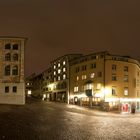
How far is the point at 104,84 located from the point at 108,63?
593cm

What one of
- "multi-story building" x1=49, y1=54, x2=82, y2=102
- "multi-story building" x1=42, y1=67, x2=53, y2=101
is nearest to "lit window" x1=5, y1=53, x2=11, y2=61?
"multi-story building" x1=49, y1=54, x2=82, y2=102

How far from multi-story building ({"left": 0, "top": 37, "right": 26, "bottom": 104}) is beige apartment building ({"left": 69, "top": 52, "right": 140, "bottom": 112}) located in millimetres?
22318

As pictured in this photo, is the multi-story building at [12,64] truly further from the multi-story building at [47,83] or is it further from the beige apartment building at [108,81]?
the multi-story building at [47,83]

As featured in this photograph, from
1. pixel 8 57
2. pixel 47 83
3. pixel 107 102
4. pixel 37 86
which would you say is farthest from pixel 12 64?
pixel 37 86

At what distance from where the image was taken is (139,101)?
96938 mm

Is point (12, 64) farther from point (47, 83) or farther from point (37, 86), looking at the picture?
point (37, 86)

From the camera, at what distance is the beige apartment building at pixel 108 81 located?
85.6m

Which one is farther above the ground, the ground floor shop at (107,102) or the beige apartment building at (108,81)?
the beige apartment building at (108,81)

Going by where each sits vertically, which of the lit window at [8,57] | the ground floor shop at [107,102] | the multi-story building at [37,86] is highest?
the lit window at [8,57]

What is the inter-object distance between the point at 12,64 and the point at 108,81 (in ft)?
93.0

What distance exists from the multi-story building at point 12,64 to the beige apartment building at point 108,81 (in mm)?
22318

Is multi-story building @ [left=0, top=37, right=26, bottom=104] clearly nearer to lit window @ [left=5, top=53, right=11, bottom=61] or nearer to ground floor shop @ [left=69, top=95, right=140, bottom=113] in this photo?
lit window @ [left=5, top=53, right=11, bottom=61]

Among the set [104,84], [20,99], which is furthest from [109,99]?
[20,99]

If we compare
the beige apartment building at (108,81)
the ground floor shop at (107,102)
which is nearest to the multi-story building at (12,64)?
the ground floor shop at (107,102)
